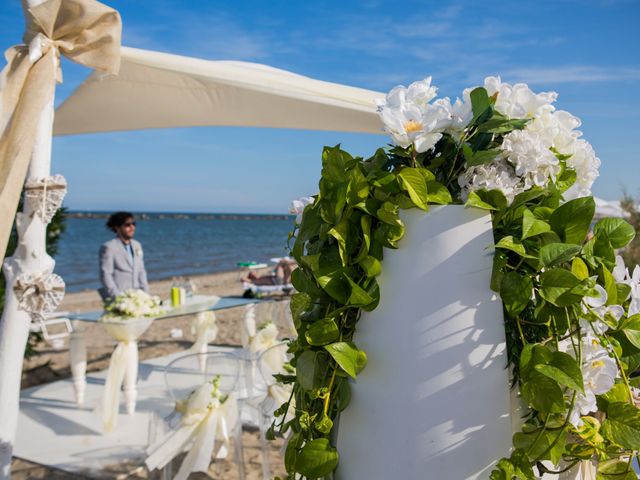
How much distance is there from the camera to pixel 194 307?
570 cm

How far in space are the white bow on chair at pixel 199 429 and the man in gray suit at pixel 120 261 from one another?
9.67 ft

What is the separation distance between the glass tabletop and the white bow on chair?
2.17 m

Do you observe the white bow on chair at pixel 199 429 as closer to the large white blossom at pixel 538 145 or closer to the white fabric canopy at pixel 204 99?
the white fabric canopy at pixel 204 99

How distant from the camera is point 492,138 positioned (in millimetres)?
1043

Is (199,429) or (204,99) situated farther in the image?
(204,99)

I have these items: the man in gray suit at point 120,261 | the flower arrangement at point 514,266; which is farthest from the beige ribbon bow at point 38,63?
the man in gray suit at point 120,261

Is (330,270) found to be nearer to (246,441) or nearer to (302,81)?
(302,81)

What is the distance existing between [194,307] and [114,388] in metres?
1.28

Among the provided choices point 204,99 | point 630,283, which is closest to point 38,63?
point 204,99

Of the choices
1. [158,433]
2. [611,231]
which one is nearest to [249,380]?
[158,433]

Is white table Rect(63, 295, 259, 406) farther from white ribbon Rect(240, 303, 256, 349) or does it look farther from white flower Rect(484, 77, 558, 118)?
white flower Rect(484, 77, 558, 118)

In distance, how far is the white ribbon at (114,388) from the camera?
4.57 meters

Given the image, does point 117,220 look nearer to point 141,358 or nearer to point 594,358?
point 141,358

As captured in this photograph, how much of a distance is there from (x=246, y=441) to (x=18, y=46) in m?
3.22
